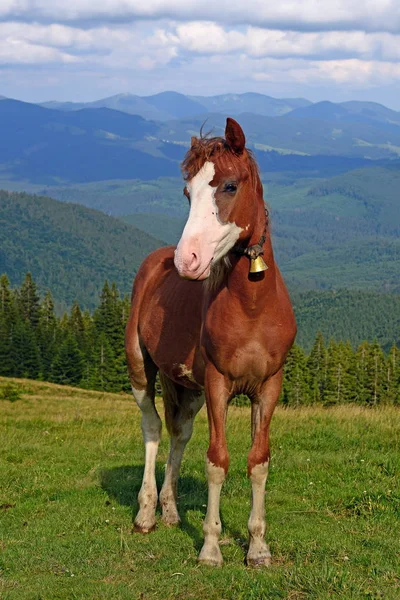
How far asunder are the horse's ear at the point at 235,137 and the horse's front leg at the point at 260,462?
2330 millimetres

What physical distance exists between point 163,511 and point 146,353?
2.10m

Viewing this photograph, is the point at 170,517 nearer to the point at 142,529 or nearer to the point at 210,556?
the point at 142,529

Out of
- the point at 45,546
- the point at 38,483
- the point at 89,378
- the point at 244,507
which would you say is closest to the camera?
the point at 45,546

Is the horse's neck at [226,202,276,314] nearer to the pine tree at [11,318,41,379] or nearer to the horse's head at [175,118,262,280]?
the horse's head at [175,118,262,280]

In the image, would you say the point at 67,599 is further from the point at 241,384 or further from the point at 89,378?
the point at 89,378

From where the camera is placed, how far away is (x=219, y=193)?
22.4 ft

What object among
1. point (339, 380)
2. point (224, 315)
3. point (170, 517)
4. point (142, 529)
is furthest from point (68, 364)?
point (224, 315)

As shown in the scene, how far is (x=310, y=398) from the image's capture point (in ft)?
229

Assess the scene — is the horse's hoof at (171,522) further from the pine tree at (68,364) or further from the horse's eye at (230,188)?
the pine tree at (68,364)

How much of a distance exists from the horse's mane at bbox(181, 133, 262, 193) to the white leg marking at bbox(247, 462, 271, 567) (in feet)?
10.1

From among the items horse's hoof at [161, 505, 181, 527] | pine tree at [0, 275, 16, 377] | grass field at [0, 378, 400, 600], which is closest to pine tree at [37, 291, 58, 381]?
pine tree at [0, 275, 16, 377]

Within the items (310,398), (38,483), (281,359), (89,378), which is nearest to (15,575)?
(281,359)

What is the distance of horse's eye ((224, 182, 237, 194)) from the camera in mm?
6859

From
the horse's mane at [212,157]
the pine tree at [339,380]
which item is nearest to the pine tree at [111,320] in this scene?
the pine tree at [339,380]
